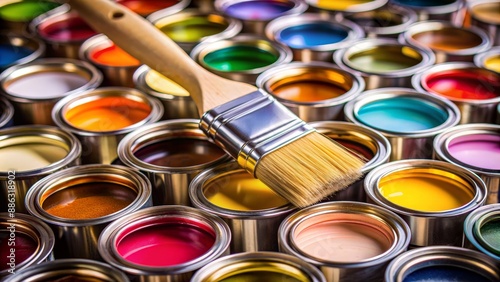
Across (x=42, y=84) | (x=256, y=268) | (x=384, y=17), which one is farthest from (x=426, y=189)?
(x=42, y=84)

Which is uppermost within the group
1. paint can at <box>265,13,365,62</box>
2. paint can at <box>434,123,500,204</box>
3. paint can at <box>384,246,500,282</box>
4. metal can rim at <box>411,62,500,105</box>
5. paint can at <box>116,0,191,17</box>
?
paint can at <box>116,0,191,17</box>

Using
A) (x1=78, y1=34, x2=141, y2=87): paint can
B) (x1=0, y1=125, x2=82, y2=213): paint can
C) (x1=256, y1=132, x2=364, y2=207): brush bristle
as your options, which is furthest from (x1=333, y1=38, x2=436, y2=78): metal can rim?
(x1=0, y1=125, x2=82, y2=213): paint can

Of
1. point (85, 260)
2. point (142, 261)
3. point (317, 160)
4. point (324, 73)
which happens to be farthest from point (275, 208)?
point (324, 73)

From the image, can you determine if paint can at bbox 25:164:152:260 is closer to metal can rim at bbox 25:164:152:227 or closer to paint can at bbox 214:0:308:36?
metal can rim at bbox 25:164:152:227

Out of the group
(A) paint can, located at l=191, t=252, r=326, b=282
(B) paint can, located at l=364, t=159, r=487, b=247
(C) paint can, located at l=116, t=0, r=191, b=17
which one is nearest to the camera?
(A) paint can, located at l=191, t=252, r=326, b=282

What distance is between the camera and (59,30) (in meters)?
4.83

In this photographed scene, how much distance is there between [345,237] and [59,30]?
8.85 ft

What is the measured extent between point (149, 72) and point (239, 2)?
1.18 m

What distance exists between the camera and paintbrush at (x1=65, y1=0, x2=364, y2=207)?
115 inches

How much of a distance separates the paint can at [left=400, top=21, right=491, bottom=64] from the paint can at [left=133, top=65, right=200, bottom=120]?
A: 1351mm

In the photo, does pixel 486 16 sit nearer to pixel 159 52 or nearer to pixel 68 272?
pixel 159 52

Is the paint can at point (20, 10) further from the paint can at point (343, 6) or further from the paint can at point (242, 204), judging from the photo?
the paint can at point (242, 204)

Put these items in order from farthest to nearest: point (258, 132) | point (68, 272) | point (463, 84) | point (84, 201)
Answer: point (463, 84), point (84, 201), point (258, 132), point (68, 272)

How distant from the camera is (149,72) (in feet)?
13.6
